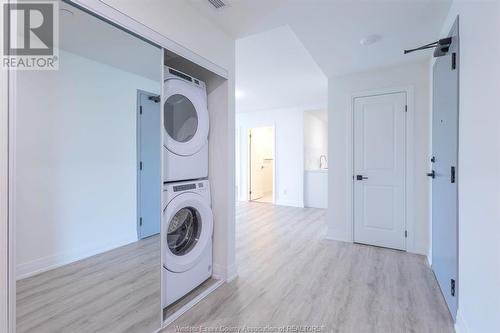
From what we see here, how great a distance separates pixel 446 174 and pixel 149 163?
2224 mm

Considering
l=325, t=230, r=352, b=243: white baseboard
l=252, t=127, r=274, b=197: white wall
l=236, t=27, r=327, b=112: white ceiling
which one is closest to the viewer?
l=236, t=27, r=327, b=112: white ceiling

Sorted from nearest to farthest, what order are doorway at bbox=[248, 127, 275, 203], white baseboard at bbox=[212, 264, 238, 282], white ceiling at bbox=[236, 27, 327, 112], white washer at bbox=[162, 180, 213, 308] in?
white washer at bbox=[162, 180, 213, 308], white baseboard at bbox=[212, 264, 238, 282], white ceiling at bbox=[236, 27, 327, 112], doorway at bbox=[248, 127, 275, 203]

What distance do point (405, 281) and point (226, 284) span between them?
1.66 metres

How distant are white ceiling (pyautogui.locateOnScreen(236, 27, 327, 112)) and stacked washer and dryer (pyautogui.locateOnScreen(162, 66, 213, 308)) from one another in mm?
1067

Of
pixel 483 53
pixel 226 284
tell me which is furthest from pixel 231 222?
pixel 483 53

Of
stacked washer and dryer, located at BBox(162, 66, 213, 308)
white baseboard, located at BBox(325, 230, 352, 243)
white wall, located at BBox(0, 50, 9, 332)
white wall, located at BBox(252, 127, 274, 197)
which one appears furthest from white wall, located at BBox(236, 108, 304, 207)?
white wall, located at BBox(0, 50, 9, 332)

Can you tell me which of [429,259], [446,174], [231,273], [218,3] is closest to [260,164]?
[429,259]

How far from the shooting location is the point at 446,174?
1.92 metres

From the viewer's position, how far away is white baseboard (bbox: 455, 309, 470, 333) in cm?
149

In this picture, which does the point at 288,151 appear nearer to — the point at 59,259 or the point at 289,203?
the point at 289,203

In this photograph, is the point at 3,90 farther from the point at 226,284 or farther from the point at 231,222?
the point at 226,284

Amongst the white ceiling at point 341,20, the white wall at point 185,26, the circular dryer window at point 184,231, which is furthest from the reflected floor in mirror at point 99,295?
the white ceiling at point 341,20

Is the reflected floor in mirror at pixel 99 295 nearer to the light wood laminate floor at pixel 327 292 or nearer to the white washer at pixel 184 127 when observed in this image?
the light wood laminate floor at pixel 327 292

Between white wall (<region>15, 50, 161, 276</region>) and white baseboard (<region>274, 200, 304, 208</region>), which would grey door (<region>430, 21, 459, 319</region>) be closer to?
white wall (<region>15, 50, 161, 276</region>)
